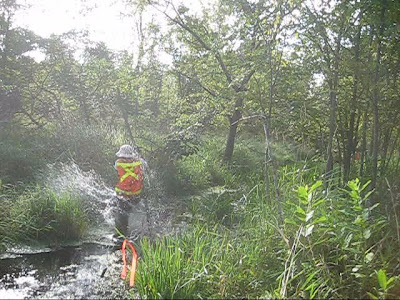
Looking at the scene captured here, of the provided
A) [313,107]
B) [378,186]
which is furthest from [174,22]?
[378,186]

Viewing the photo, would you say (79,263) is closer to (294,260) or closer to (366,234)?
(294,260)

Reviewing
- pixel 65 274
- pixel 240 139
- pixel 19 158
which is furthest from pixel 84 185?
pixel 240 139

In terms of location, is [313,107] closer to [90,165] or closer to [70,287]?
[70,287]

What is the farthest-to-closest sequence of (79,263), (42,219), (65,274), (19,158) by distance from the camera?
(19,158), (42,219), (79,263), (65,274)

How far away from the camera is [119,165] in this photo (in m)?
6.84

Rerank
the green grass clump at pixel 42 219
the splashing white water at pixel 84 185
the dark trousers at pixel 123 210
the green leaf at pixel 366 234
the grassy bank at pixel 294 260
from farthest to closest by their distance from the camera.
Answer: the splashing white water at pixel 84 185 → the dark trousers at pixel 123 210 → the green grass clump at pixel 42 219 → the grassy bank at pixel 294 260 → the green leaf at pixel 366 234

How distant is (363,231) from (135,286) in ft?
6.15

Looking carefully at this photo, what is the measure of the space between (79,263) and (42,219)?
42.0 inches

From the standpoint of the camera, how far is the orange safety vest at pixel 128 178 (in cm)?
684

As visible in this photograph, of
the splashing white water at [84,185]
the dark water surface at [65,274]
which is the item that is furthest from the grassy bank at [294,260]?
the splashing white water at [84,185]

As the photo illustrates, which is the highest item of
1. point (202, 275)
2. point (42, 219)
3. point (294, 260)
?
point (42, 219)

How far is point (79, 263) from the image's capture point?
442 centimetres

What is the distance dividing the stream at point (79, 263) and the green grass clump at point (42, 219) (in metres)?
0.17

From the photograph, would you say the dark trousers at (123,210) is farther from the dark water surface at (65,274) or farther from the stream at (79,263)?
the dark water surface at (65,274)
